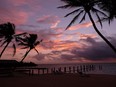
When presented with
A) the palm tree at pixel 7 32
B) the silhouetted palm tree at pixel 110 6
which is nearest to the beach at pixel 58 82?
the silhouetted palm tree at pixel 110 6

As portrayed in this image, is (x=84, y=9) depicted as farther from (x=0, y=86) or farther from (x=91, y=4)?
(x=0, y=86)

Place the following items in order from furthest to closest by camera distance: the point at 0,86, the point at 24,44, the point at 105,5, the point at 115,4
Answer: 1. the point at 24,44
2. the point at 105,5
3. the point at 115,4
4. the point at 0,86

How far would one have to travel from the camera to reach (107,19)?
18906mm

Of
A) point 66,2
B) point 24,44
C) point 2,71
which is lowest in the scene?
point 2,71

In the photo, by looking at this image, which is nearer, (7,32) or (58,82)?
(58,82)

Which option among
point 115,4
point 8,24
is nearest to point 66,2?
point 115,4

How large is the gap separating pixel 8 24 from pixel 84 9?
20.3 metres

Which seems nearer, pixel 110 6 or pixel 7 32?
pixel 110 6

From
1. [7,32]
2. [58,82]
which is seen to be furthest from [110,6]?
[7,32]

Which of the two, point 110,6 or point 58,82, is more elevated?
point 110,6

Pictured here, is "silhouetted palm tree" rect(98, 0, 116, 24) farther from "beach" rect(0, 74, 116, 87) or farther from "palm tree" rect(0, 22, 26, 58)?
"palm tree" rect(0, 22, 26, 58)

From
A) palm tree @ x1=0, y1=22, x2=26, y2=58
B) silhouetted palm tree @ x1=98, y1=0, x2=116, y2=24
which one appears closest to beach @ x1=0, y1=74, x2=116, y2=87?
silhouetted palm tree @ x1=98, y1=0, x2=116, y2=24

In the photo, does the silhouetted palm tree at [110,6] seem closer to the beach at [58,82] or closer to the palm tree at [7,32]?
the beach at [58,82]

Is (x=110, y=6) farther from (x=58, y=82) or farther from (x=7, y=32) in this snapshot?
(x=7, y=32)
